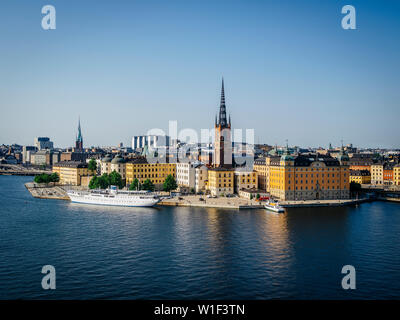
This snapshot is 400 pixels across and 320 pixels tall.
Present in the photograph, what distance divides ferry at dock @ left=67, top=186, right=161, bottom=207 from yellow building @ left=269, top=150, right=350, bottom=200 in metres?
17.1

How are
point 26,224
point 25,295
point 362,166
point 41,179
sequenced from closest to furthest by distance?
1. point 25,295
2. point 26,224
3. point 41,179
4. point 362,166

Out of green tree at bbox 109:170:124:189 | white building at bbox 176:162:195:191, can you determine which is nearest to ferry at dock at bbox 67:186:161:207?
green tree at bbox 109:170:124:189

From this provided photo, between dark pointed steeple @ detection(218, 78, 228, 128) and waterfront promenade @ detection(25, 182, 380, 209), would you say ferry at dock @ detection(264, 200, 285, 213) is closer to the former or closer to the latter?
waterfront promenade @ detection(25, 182, 380, 209)

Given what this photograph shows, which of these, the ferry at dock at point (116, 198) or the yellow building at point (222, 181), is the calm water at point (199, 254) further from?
the yellow building at point (222, 181)

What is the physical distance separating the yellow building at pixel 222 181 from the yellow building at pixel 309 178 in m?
6.73

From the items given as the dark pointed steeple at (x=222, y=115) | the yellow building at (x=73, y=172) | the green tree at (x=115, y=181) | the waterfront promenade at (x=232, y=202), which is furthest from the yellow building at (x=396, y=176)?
the yellow building at (x=73, y=172)

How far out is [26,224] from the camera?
4016 cm

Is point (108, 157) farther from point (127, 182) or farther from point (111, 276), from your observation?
point (111, 276)

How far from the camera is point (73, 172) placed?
285ft

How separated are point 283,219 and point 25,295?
94.4ft

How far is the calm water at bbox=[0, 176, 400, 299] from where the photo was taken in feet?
73.9

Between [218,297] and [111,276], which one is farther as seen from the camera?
[111,276]

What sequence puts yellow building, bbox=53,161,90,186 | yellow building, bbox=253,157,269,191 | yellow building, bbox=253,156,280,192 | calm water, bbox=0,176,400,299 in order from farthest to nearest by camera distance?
yellow building, bbox=53,161,90,186 < yellow building, bbox=253,157,269,191 < yellow building, bbox=253,156,280,192 < calm water, bbox=0,176,400,299
